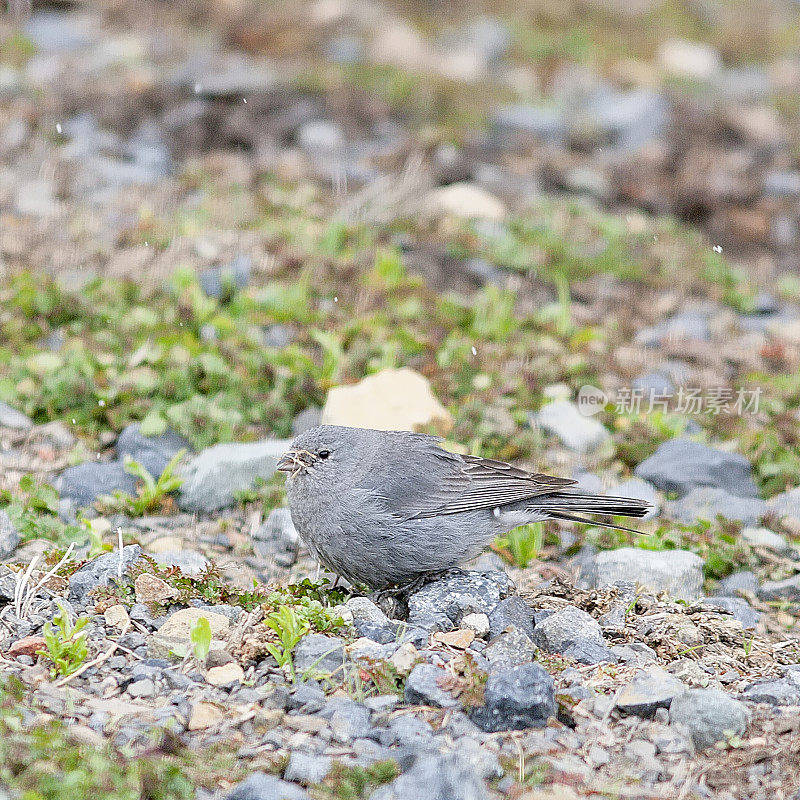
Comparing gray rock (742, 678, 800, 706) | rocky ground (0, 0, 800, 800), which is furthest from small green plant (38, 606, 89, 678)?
gray rock (742, 678, 800, 706)

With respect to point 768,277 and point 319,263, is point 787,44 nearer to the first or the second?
point 768,277


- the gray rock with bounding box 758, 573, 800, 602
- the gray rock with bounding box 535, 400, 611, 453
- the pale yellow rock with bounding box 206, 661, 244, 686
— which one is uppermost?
the pale yellow rock with bounding box 206, 661, 244, 686

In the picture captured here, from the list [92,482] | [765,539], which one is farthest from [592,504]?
[92,482]

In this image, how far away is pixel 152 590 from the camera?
4562 millimetres

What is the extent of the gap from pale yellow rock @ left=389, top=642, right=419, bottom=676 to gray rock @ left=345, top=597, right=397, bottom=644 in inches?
6.6

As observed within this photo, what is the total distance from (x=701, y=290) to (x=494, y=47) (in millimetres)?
5304

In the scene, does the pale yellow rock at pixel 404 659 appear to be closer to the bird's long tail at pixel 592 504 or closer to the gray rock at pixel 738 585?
the bird's long tail at pixel 592 504

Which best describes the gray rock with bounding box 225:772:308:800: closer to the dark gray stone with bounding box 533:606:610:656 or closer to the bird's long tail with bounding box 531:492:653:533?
the dark gray stone with bounding box 533:606:610:656

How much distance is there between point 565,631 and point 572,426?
8.04 ft

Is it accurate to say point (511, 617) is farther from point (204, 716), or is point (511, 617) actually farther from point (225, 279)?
point (225, 279)

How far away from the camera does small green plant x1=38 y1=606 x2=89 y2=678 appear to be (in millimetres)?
3959

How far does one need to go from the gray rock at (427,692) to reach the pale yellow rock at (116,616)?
1185 millimetres

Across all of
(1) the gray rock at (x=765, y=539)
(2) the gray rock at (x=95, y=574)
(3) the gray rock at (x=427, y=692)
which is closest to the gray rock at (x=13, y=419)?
(2) the gray rock at (x=95, y=574)

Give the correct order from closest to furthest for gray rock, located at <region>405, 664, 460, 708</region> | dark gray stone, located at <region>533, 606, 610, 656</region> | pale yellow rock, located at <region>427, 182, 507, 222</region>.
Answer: gray rock, located at <region>405, 664, 460, 708</region> < dark gray stone, located at <region>533, 606, 610, 656</region> < pale yellow rock, located at <region>427, 182, 507, 222</region>
